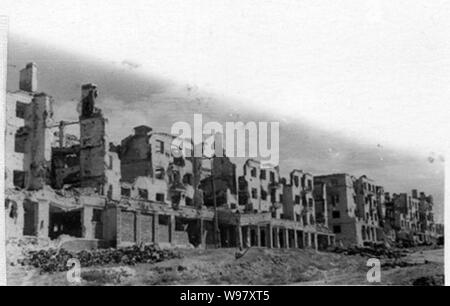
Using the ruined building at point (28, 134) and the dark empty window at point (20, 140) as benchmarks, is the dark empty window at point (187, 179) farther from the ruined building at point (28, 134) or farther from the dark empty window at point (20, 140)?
the dark empty window at point (20, 140)

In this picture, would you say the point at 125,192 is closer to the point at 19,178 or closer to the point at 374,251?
the point at 19,178

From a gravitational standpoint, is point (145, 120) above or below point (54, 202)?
above

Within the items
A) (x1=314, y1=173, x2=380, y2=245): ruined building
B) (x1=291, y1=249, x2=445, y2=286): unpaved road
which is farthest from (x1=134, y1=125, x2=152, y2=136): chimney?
(x1=291, y1=249, x2=445, y2=286): unpaved road

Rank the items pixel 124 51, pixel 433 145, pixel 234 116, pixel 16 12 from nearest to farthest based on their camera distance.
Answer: pixel 16 12, pixel 124 51, pixel 234 116, pixel 433 145

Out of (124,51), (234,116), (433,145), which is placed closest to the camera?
(124,51)

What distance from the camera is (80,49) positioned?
1348 centimetres

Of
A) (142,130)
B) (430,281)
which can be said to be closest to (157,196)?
(142,130)

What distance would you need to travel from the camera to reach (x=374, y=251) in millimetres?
17359

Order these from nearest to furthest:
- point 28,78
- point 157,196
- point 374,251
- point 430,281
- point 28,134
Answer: point 28,78 < point 28,134 < point 430,281 < point 157,196 < point 374,251

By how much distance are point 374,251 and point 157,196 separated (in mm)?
6247

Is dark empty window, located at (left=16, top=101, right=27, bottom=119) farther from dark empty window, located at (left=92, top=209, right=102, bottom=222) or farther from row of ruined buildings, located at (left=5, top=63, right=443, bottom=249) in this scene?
dark empty window, located at (left=92, top=209, right=102, bottom=222)

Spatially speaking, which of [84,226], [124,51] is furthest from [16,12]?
[84,226]

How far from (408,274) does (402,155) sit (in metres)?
3.14
